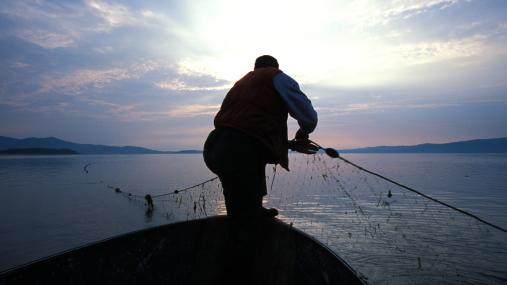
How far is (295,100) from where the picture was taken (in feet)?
11.5

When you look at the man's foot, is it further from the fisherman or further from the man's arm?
the man's arm

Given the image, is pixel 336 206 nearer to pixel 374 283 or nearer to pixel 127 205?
pixel 374 283

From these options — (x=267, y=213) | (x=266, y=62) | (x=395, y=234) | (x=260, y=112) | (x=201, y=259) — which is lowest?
A: (x=395, y=234)

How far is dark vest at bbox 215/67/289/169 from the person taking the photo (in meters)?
3.46

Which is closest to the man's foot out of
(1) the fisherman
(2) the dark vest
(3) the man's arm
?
(1) the fisherman

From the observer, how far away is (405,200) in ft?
85.0

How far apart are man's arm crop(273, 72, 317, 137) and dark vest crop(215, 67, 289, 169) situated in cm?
9

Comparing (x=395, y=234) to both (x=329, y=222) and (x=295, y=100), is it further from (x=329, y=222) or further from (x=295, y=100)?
(x=295, y=100)

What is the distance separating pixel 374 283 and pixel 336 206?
13209 millimetres

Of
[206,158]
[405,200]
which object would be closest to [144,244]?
[206,158]

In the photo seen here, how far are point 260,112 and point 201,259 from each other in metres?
2.27

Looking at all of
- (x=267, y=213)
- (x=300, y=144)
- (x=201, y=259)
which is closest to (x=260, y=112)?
(x=300, y=144)

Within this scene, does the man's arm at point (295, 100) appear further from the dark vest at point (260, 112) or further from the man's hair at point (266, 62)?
the man's hair at point (266, 62)

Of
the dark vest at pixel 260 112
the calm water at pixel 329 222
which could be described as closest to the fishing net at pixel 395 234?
the calm water at pixel 329 222
